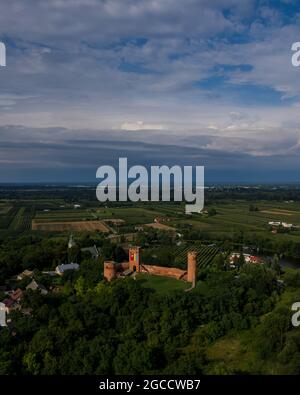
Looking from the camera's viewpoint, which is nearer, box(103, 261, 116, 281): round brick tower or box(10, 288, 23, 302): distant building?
box(10, 288, 23, 302): distant building

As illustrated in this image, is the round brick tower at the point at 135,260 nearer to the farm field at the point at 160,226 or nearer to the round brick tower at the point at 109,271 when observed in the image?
the round brick tower at the point at 109,271

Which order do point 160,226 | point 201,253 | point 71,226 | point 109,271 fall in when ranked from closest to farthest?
point 109,271, point 201,253, point 71,226, point 160,226

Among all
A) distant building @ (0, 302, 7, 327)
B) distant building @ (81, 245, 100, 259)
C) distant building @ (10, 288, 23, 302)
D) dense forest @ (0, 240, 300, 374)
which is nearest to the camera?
dense forest @ (0, 240, 300, 374)

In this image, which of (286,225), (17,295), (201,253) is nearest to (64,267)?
(17,295)

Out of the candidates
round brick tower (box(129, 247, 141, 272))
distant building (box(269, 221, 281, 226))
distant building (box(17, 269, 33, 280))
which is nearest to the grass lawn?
round brick tower (box(129, 247, 141, 272))

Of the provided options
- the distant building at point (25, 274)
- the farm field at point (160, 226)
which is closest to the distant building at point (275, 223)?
the farm field at point (160, 226)

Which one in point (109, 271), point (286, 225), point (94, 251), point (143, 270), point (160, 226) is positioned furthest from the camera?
point (286, 225)

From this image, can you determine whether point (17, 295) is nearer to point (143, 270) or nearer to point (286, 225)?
point (143, 270)

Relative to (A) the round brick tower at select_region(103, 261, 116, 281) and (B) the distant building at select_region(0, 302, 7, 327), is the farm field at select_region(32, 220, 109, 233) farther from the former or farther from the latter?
(B) the distant building at select_region(0, 302, 7, 327)
